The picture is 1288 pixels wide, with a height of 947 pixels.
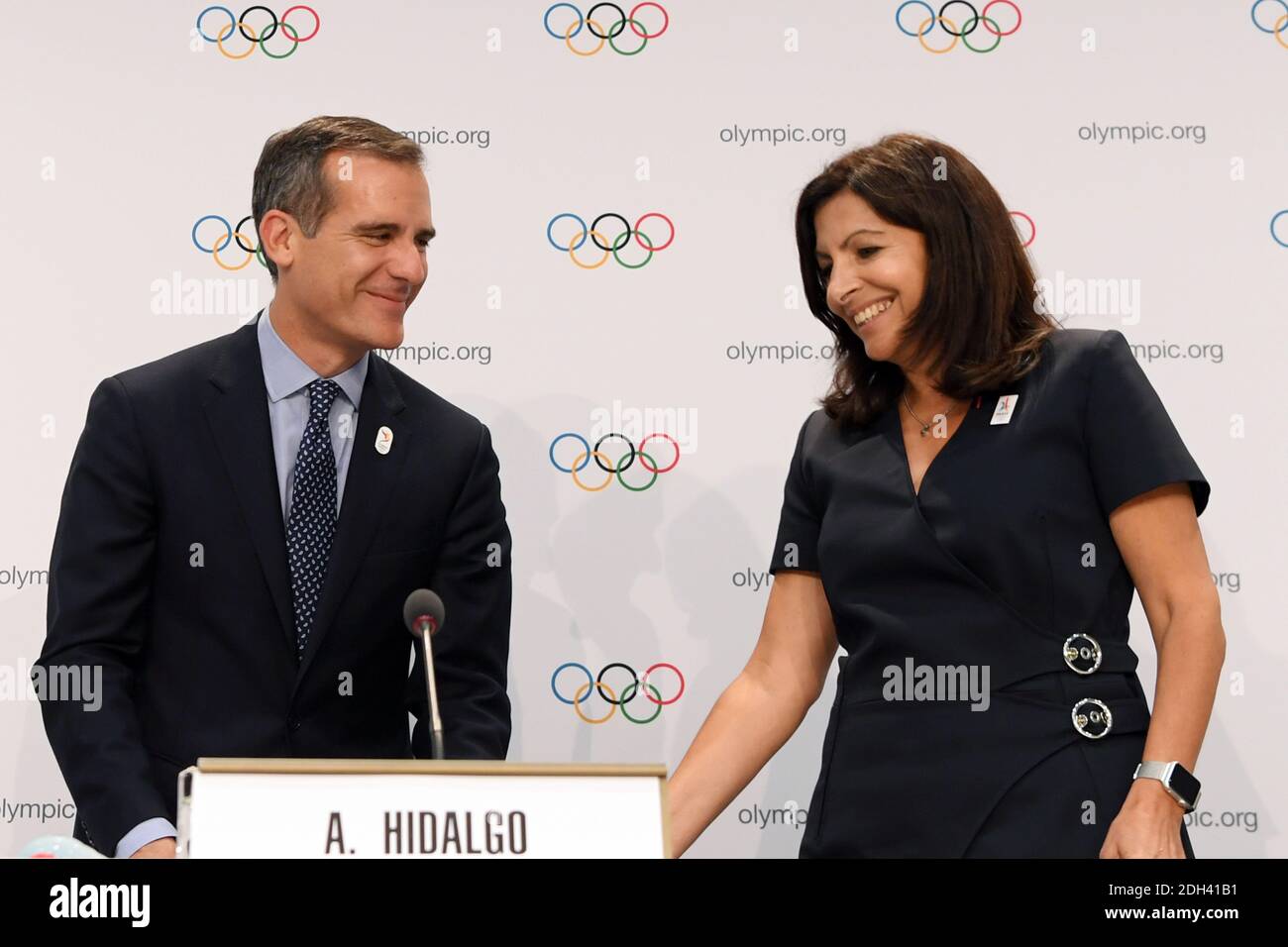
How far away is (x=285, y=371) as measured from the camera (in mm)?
2906

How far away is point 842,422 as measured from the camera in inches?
110

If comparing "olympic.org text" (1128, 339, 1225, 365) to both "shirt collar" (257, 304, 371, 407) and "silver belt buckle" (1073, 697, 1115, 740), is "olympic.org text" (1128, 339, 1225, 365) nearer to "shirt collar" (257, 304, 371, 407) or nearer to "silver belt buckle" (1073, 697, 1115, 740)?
"silver belt buckle" (1073, 697, 1115, 740)

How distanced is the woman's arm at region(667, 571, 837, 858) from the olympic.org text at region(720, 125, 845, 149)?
1.36 metres

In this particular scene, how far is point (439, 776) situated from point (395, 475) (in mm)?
1143

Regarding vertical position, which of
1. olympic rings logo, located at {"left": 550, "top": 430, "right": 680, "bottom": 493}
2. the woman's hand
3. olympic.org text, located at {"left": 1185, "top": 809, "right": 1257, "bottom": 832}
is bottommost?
olympic.org text, located at {"left": 1185, "top": 809, "right": 1257, "bottom": 832}

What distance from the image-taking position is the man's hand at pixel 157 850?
7.71 ft

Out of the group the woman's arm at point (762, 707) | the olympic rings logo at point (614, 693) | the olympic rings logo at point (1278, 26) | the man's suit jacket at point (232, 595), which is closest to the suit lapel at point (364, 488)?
the man's suit jacket at point (232, 595)

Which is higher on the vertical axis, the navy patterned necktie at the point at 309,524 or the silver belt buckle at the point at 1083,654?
the navy patterned necktie at the point at 309,524

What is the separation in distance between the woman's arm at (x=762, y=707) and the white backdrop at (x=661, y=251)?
2.91ft

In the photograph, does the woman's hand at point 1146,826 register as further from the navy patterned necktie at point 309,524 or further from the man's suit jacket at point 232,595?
the navy patterned necktie at point 309,524

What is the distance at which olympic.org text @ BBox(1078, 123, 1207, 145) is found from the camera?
3.74 metres

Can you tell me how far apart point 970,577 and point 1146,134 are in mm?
1717

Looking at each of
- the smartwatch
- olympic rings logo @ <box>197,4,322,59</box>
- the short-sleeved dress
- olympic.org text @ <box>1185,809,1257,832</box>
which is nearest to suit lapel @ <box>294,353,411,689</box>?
the short-sleeved dress
